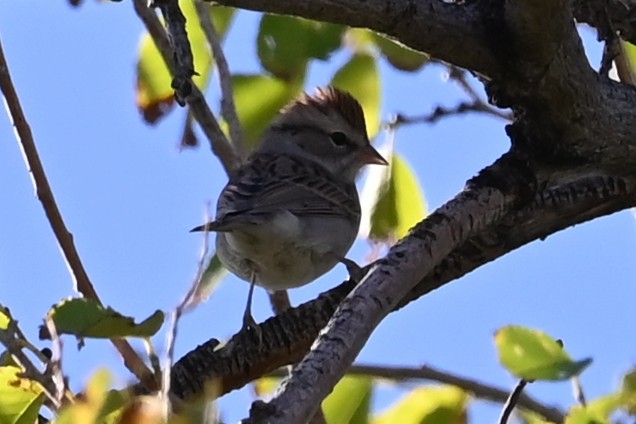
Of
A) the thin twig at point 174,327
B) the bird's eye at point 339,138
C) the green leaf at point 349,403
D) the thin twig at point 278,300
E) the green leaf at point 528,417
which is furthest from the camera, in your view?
the bird's eye at point 339,138

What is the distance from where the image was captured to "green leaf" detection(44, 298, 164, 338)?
1762 mm

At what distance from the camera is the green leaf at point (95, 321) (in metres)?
1.76

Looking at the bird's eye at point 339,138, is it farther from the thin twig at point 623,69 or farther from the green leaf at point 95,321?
the green leaf at point 95,321

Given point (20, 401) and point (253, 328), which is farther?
point (253, 328)

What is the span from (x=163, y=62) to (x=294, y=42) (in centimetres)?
60

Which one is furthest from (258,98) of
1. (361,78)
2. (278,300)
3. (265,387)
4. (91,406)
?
(91,406)

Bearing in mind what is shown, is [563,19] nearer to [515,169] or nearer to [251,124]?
[515,169]

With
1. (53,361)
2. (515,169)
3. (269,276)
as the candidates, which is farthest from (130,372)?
(269,276)

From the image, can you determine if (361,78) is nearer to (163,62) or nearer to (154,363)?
(163,62)

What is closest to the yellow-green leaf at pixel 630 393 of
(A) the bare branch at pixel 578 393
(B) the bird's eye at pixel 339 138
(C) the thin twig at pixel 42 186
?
(A) the bare branch at pixel 578 393

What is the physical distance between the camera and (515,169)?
91.1 inches

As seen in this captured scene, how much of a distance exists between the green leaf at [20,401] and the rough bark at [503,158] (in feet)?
1.47

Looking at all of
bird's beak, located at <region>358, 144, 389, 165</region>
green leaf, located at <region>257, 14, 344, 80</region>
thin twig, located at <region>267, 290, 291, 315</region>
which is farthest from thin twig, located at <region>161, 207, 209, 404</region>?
bird's beak, located at <region>358, 144, 389, 165</region>

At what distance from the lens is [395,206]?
305 cm
